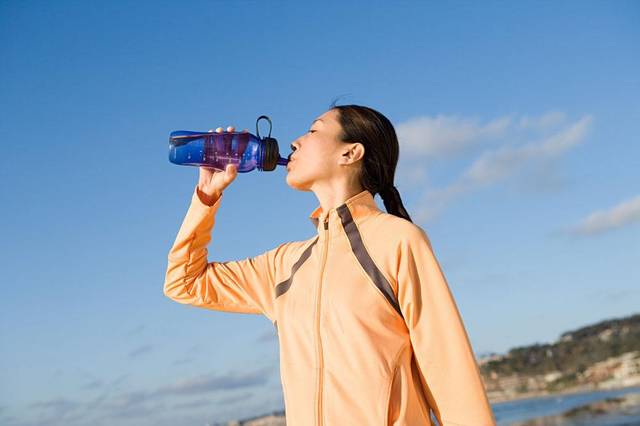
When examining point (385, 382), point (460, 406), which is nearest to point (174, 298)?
point (385, 382)

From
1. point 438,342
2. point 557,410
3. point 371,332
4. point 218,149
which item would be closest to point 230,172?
point 218,149

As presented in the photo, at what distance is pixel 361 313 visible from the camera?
1.99 meters

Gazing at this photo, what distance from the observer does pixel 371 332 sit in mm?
1959

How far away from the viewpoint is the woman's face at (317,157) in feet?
7.59

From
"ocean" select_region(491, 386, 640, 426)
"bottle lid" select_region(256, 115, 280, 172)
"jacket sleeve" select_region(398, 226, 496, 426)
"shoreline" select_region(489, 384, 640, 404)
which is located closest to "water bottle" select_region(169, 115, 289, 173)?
"bottle lid" select_region(256, 115, 280, 172)

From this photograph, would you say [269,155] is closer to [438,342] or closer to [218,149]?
[218,149]

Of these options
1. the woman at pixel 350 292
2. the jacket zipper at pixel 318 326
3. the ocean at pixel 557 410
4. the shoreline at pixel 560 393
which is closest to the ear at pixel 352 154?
the woman at pixel 350 292

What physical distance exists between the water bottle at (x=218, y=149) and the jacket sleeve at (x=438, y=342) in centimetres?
73

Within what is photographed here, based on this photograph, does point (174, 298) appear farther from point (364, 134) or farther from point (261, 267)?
point (364, 134)

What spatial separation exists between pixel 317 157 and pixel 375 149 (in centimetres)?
20

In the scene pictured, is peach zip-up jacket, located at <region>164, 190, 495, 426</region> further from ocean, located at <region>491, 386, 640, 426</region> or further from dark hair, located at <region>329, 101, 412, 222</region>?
ocean, located at <region>491, 386, 640, 426</region>

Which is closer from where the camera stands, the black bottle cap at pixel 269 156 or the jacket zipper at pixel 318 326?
the jacket zipper at pixel 318 326

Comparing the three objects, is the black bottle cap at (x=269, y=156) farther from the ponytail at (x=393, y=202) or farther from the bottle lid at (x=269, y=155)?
the ponytail at (x=393, y=202)

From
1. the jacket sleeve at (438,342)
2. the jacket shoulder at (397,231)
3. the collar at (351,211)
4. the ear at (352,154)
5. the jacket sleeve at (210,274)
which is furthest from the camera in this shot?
the jacket sleeve at (210,274)
